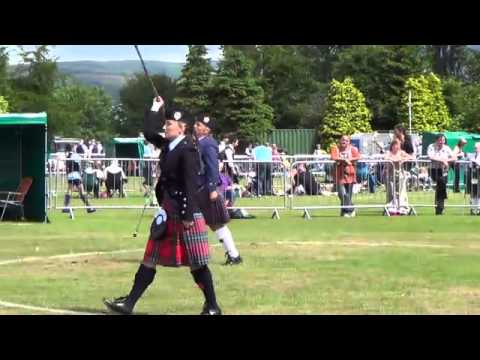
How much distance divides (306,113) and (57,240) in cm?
7151

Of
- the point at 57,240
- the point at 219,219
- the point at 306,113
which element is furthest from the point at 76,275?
the point at 306,113

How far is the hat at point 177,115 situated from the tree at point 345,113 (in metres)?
61.4

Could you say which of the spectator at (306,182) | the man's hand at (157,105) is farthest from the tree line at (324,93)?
the man's hand at (157,105)

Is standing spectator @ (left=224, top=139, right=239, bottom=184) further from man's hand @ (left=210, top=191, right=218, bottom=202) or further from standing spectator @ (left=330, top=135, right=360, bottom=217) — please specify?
man's hand @ (left=210, top=191, right=218, bottom=202)

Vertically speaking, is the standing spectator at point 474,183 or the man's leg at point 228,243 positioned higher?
the standing spectator at point 474,183

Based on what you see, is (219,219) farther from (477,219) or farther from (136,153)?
(136,153)

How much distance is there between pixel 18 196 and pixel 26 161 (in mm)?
943

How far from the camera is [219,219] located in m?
13.4

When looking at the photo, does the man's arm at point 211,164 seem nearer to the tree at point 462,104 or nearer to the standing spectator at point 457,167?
the standing spectator at point 457,167

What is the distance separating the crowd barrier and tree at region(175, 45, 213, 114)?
44.0 meters

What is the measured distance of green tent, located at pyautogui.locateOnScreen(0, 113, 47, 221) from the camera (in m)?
21.7

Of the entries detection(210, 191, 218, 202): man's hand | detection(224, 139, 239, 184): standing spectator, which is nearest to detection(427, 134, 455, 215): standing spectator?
detection(224, 139, 239, 184): standing spectator

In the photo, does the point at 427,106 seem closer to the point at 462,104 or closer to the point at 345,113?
the point at 462,104

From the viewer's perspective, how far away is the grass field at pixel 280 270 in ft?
34.2
